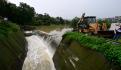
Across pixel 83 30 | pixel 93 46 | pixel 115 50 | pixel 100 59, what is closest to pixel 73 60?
pixel 93 46

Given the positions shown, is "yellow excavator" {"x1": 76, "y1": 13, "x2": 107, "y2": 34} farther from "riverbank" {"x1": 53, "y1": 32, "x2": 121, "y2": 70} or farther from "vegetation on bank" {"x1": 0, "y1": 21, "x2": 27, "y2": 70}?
"riverbank" {"x1": 53, "y1": 32, "x2": 121, "y2": 70}

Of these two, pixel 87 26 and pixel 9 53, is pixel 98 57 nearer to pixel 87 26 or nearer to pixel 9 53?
pixel 9 53

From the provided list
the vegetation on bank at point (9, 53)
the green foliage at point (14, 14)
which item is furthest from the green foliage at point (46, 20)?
the vegetation on bank at point (9, 53)

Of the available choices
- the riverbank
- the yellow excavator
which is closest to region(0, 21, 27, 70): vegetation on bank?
the riverbank

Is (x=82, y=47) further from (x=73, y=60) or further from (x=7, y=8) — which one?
(x=7, y=8)

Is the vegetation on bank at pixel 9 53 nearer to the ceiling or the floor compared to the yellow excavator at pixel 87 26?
nearer to the floor

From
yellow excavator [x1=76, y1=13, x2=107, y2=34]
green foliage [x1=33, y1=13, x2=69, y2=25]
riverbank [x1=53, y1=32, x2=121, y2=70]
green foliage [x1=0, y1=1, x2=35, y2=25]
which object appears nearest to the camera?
riverbank [x1=53, y1=32, x2=121, y2=70]

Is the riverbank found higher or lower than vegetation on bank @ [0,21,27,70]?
higher

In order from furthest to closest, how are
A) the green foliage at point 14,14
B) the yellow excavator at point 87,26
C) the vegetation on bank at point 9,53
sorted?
the green foliage at point 14,14 → the yellow excavator at point 87,26 → the vegetation on bank at point 9,53

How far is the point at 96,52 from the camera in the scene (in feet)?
36.4

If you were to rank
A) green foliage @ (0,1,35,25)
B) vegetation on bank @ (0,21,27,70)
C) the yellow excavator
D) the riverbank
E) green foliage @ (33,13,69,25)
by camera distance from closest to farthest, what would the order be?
the riverbank → vegetation on bank @ (0,21,27,70) → the yellow excavator → green foliage @ (0,1,35,25) → green foliage @ (33,13,69,25)

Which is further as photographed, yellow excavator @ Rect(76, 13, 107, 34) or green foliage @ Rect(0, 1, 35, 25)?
green foliage @ Rect(0, 1, 35, 25)

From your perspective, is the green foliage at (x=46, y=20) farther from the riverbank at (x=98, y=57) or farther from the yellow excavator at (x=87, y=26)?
the riverbank at (x=98, y=57)

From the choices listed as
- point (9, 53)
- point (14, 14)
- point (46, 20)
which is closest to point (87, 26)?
point (9, 53)
